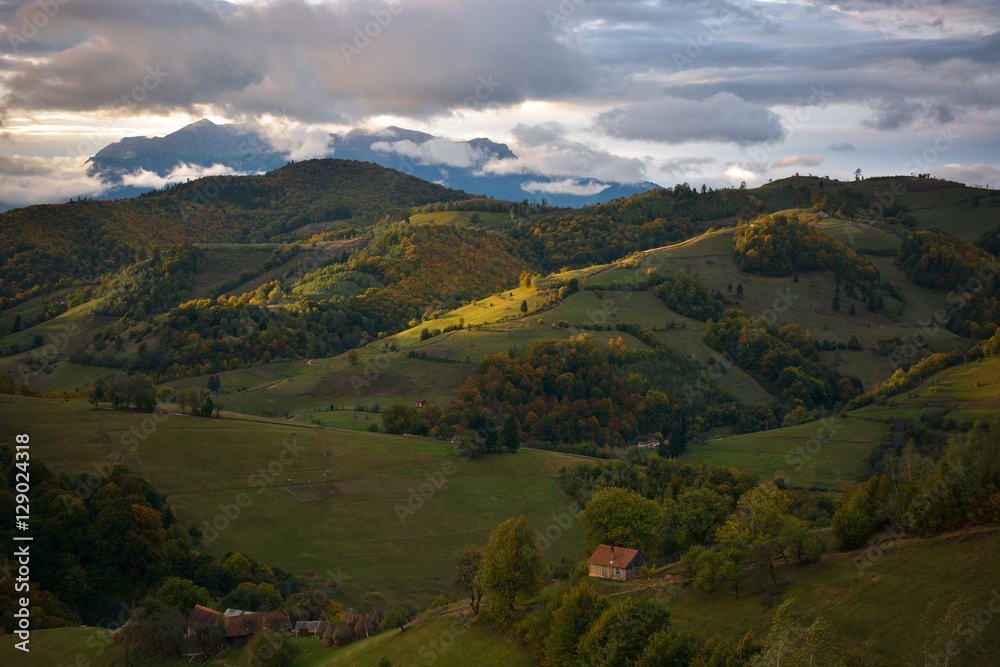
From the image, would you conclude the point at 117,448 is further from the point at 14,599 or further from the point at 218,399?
the point at 218,399

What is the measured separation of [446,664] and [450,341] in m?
112

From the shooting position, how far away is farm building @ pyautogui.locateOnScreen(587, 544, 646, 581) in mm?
47094

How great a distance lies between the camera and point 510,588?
45219 mm

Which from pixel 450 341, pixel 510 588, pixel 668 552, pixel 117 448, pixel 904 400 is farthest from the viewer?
pixel 450 341

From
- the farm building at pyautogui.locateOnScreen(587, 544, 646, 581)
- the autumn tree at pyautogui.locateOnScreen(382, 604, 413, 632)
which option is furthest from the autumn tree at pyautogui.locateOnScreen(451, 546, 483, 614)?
the farm building at pyautogui.locateOnScreen(587, 544, 646, 581)

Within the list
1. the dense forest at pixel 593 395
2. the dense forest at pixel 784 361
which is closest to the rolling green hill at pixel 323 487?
the dense forest at pixel 593 395

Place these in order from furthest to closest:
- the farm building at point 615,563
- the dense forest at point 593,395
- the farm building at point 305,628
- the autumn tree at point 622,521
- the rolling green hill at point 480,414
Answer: the dense forest at point 593,395
the farm building at point 305,628
the autumn tree at point 622,521
the farm building at point 615,563
the rolling green hill at point 480,414

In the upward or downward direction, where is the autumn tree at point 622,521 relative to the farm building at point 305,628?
upward

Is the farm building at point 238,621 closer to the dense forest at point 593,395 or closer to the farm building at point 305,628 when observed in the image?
the farm building at point 305,628

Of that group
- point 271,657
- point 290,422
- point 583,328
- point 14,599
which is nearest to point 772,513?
point 271,657

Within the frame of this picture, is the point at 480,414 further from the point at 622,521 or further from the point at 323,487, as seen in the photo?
the point at 622,521

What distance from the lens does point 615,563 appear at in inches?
1876

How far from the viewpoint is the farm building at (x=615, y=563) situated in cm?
4709

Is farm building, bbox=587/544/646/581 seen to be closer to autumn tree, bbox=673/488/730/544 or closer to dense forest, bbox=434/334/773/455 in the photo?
autumn tree, bbox=673/488/730/544
